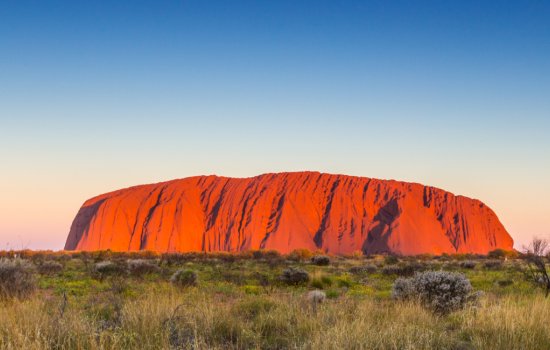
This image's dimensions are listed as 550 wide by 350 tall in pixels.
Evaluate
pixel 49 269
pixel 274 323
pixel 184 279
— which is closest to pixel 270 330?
pixel 274 323

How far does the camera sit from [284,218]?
7669 cm

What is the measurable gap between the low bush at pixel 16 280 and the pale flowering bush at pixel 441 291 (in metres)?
8.52

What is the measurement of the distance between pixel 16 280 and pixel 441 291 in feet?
31.8

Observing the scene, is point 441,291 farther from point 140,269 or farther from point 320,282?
point 140,269

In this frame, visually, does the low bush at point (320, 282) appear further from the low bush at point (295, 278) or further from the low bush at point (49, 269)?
the low bush at point (49, 269)

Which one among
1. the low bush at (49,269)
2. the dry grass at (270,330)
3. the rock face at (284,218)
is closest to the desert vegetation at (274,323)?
the dry grass at (270,330)

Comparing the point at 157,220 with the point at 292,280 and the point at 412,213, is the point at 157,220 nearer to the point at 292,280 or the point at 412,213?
the point at 412,213

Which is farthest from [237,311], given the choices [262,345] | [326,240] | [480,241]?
[480,241]

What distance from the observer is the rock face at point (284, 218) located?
75.2 m

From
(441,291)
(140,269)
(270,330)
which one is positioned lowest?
(140,269)

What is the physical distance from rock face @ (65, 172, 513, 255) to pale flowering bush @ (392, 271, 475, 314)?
2466 inches

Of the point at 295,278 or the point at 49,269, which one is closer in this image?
the point at 295,278

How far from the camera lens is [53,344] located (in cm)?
519

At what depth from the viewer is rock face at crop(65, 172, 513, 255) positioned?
75.2 meters
